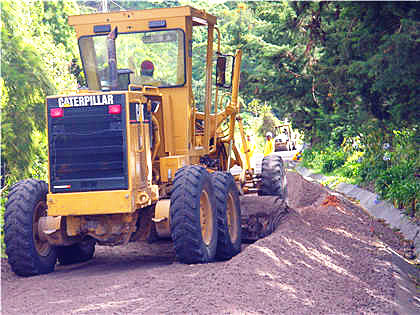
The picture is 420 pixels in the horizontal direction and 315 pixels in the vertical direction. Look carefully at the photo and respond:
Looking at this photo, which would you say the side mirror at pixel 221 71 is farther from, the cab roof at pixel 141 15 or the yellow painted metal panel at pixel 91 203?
the yellow painted metal panel at pixel 91 203

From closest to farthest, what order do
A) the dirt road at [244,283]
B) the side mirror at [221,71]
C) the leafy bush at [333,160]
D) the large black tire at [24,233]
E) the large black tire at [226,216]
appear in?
the dirt road at [244,283] → the large black tire at [24,233] → the large black tire at [226,216] → the side mirror at [221,71] → the leafy bush at [333,160]

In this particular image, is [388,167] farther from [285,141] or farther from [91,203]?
[285,141]

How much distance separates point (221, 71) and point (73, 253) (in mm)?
3921

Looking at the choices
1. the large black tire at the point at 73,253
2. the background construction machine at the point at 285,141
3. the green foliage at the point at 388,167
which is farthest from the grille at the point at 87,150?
the background construction machine at the point at 285,141

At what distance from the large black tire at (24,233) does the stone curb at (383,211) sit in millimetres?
6209

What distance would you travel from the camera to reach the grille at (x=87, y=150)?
8438 millimetres

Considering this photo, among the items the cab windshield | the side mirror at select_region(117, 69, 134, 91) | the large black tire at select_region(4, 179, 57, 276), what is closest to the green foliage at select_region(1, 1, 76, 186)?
the cab windshield

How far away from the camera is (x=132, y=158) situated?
27.9 feet

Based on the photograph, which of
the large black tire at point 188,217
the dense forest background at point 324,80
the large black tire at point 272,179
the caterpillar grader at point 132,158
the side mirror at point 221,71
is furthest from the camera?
the large black tire at point 272,179

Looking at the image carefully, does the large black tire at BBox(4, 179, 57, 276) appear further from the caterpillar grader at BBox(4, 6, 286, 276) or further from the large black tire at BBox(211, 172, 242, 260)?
the large black tire at BBox(211, 172, 242, 260)

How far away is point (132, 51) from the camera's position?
10.1 meters

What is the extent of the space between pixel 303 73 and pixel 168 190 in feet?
45.1

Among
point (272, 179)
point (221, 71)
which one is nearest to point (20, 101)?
point (221, 71)

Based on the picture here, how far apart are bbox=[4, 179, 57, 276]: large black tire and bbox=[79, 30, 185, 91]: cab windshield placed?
2.11 m
